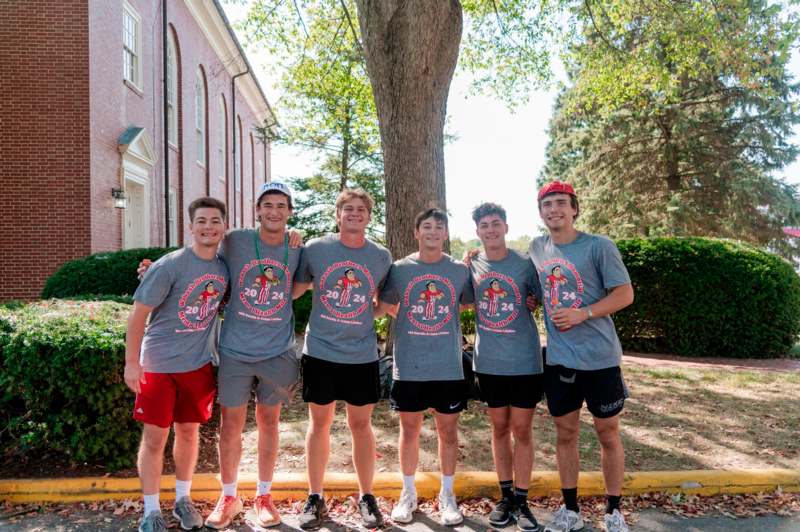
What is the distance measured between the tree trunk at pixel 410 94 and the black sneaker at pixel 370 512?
2835 mm

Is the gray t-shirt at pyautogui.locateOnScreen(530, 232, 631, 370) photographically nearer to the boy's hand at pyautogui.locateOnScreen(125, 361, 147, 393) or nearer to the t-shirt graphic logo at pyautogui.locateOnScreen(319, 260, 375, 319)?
the t-shirt graphic logo at pyautogui.locateOnScreen(319, 260, 375, 319)

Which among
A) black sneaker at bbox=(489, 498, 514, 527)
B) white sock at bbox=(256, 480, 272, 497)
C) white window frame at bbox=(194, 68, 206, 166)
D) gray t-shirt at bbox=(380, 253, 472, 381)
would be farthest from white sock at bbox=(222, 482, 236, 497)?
white window frame at bbox=(194, 68, 206, 166)

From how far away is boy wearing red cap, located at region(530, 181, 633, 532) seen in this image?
134 inches

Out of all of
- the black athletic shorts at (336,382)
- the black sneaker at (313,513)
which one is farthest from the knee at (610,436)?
the black sneaker at (313,513)

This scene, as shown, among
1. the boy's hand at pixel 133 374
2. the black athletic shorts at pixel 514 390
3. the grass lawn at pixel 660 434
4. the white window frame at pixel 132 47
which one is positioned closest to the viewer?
the boy's hand at pixel 133 374

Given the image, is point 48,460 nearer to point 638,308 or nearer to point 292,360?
point 292,360

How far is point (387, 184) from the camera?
6.15 meters

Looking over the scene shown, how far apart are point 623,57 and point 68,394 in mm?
10685

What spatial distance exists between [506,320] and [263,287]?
153 centimetres

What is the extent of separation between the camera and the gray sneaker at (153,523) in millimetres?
3422

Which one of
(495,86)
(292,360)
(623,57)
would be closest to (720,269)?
(623,57)

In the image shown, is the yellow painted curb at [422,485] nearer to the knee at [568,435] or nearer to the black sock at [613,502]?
the black sock at [613,502]

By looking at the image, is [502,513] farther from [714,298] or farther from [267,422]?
[714,298]

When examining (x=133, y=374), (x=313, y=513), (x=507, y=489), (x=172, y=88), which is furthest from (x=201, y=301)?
(x=172, y=88)
